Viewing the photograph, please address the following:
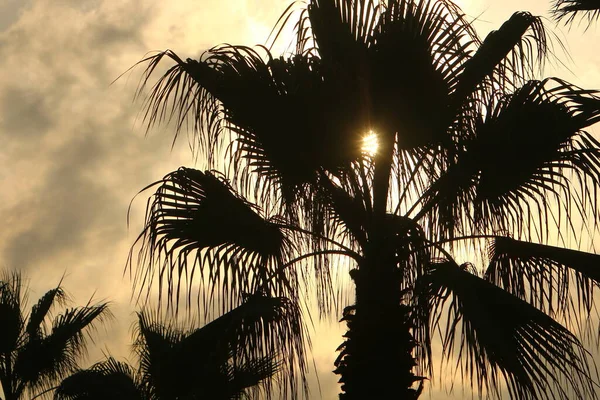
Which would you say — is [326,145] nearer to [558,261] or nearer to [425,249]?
[425,249]

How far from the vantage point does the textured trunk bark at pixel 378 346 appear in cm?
601

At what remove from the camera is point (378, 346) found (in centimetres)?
605

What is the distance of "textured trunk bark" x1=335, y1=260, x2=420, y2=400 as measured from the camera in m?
6.01

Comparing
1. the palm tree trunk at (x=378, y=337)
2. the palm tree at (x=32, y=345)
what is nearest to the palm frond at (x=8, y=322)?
the palm tree at (x=32, y=345)

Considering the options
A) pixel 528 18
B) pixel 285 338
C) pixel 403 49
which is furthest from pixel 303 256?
pixel 528 18

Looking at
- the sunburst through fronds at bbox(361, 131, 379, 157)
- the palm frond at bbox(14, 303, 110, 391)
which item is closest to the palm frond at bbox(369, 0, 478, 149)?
the sunburst through fronds at bbox(361, 131, 379, 157)

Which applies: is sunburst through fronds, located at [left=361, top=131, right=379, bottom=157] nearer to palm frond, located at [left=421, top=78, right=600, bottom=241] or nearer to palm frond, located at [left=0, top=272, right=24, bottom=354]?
palm frond, located at [left=421, top=78, right=600, bottom=241]

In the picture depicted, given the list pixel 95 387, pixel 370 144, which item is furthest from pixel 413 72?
pixel 95 387

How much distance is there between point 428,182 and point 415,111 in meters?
1.00

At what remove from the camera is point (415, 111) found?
262 inches

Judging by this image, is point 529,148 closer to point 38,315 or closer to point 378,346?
point 378,346

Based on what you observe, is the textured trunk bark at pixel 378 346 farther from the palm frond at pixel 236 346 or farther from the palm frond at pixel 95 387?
the palm frond at pixel 95 387

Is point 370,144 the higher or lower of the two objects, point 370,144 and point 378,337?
the higher

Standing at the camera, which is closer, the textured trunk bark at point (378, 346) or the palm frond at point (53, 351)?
the textured trunk bark at point (378, 346)
